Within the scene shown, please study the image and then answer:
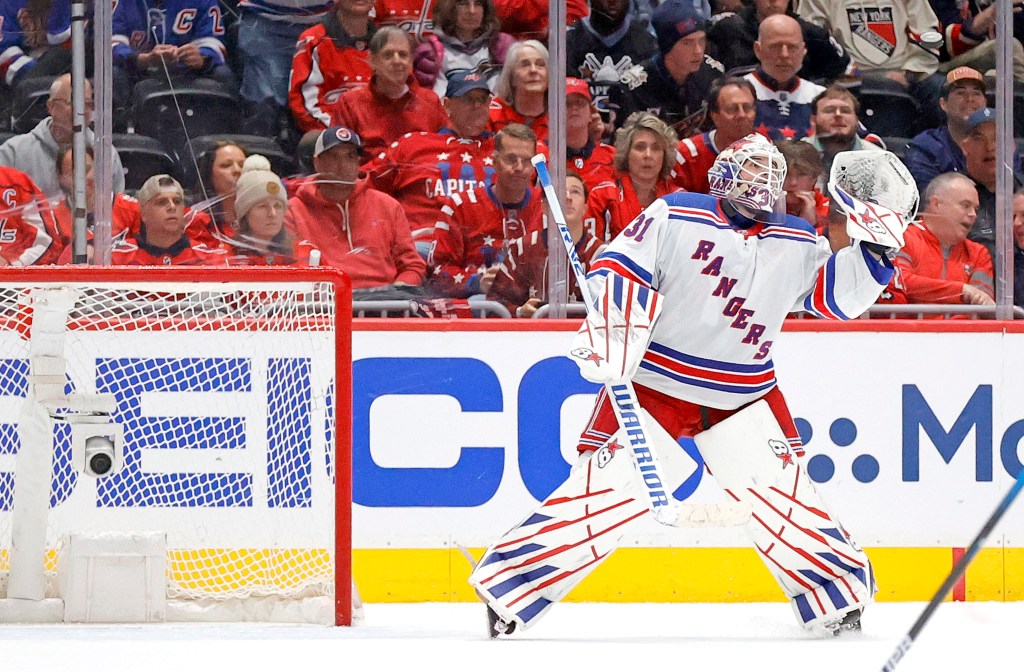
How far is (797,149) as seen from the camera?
187 inches

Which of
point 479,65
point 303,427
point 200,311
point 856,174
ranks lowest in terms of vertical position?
point 303,427

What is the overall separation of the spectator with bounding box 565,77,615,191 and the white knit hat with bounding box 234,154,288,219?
86cm

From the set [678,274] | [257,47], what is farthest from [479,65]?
[678,274]

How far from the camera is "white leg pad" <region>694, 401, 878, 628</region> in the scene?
3.63 m

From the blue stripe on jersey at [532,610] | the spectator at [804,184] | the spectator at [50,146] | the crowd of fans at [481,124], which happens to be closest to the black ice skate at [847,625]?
the blue stripe on jersey at [532,610]

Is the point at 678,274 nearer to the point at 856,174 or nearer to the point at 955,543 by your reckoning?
the point at 856,174

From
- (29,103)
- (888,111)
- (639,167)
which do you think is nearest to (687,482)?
(639,167)

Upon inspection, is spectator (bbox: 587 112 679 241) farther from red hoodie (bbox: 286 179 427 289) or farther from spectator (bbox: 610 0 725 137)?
red hoodie (bbox: 286 179 427 289)

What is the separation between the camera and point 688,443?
14.7 ft

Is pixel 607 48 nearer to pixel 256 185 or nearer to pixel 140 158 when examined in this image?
pixel 256 185

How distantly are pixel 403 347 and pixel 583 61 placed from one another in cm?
103

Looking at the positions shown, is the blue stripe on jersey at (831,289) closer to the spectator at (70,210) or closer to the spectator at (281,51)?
the spectator at (281,51)

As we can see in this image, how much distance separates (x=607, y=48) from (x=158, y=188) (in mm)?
1398

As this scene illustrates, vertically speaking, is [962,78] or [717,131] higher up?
[962,78]
